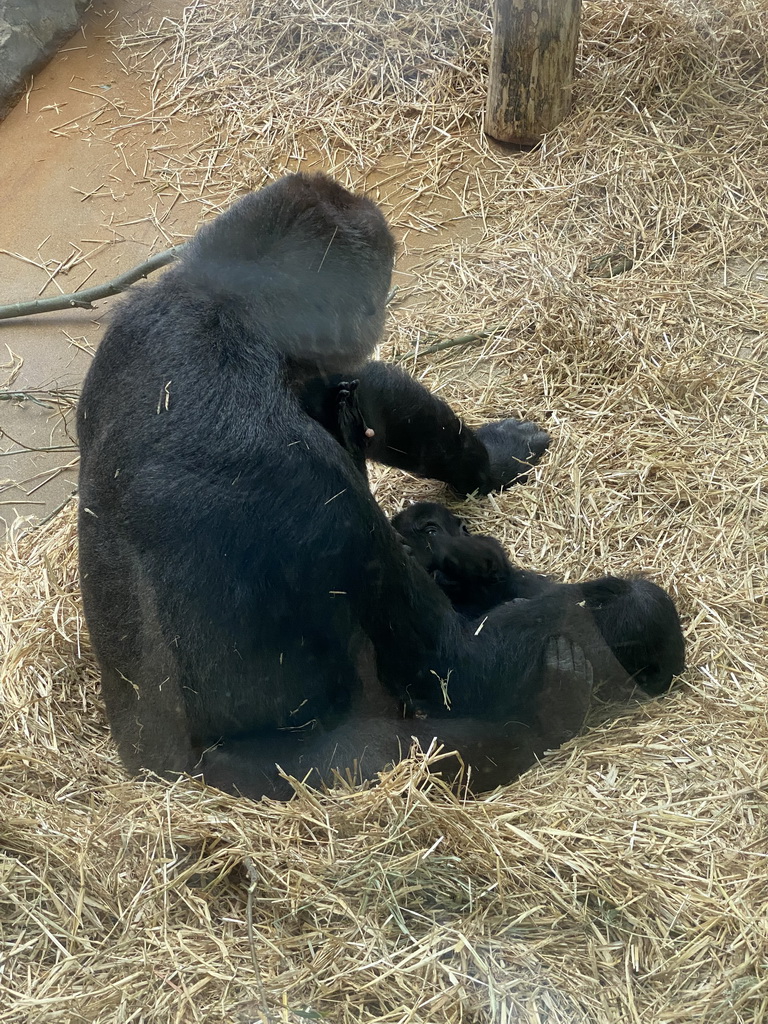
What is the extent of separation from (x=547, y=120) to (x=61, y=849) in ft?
17.1

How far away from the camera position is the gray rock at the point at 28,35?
6496 millimetres

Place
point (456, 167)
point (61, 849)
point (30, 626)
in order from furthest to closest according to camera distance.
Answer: point (456, 167), point (30, 626), point (61, 849)

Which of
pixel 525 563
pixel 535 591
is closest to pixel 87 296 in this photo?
pixel 525 563

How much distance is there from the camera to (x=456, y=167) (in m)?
6.00

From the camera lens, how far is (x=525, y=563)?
3.96 meters

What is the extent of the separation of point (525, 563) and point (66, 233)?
283cm

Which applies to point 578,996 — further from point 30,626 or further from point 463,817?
point 30,626

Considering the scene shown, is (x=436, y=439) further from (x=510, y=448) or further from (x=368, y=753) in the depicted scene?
(x=368, y=753)

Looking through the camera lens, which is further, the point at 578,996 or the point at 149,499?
the point at 149,499

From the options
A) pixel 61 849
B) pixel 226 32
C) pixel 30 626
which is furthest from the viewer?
pixel 226 32

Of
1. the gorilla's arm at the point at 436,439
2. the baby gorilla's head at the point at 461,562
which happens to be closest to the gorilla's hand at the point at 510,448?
the gorilla's arm at the point at 436,439

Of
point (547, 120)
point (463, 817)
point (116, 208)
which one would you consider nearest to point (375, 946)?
point (463, 817)

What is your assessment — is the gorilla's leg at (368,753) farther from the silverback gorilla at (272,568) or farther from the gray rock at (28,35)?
the gray rock at (28,35)

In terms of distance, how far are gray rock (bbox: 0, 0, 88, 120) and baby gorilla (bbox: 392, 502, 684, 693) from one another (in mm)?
4514
